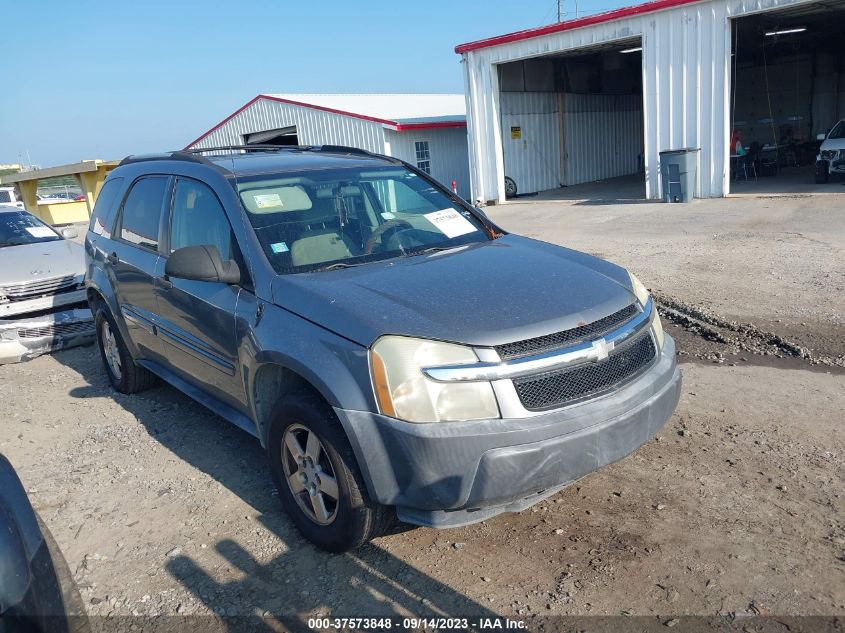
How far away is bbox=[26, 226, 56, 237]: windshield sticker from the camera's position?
8577 mm

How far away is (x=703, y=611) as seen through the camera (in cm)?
277

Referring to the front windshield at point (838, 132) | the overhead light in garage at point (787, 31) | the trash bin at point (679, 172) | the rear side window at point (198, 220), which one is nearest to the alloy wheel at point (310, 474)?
the rear side window at point (198, 220)

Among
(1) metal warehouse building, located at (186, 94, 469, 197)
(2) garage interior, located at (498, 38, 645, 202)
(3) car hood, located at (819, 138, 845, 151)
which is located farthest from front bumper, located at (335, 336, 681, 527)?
(1) metal warehouse building, located at (186, 94, 469, 197)

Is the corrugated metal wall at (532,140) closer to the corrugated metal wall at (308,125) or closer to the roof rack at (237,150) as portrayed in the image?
the corrugated metal wall at (308,125)

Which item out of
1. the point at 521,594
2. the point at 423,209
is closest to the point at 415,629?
the point at 521,594

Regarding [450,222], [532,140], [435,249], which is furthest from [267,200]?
[532,140]

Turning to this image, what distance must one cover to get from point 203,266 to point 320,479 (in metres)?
1.28

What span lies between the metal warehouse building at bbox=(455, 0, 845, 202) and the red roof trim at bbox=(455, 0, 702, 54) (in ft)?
0.10

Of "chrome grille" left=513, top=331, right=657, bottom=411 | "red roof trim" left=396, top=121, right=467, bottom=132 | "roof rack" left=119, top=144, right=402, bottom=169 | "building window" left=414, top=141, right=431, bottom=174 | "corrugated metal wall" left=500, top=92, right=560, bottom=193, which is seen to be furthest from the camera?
"building window" left=414, top=141, right=431, bottom=174

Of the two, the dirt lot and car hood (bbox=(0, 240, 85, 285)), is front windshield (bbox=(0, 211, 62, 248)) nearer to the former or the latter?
car hood (bbox=(0, 240, 85, 285))

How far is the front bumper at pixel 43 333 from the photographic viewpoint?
22.8 feet

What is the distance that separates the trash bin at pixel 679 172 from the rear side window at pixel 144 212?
42.0 feet

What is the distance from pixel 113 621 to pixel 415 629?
136 centimetres

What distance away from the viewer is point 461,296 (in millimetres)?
3203
